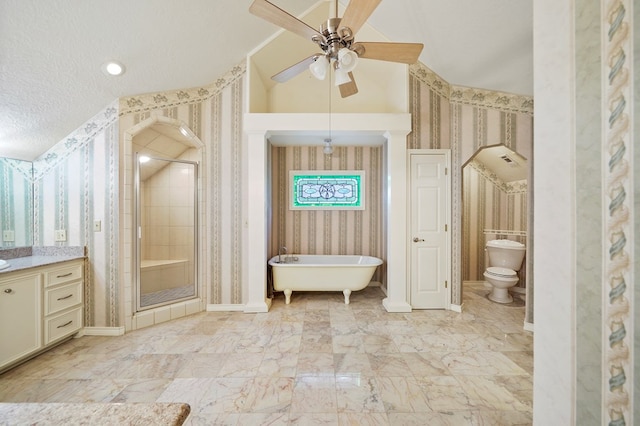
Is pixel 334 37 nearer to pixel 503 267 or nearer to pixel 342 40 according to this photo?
pixel 342 40

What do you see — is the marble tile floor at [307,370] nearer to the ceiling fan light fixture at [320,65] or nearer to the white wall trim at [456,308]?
the white wall trim at [456,308]

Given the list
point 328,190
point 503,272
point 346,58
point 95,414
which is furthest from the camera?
point 328,190

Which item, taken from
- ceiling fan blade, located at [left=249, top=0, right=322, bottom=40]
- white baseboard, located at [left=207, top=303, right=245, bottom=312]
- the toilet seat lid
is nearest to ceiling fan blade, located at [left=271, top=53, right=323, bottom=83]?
ceiling fan blade, located at [left=249, top=0, right=322, bottom=40]

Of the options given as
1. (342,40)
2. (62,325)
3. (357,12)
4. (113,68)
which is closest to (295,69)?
(342,40)

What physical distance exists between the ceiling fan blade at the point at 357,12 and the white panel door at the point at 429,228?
6.20 ft

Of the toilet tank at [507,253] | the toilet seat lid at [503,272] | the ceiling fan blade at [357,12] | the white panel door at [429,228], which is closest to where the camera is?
the ceiling fan blade at [357,12]

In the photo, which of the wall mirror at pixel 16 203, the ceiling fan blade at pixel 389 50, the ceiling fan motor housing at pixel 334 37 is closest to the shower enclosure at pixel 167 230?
the wall mirror at pixel 16 203

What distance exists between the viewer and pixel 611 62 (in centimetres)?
67

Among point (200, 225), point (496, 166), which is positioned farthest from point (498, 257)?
point (200, 225)

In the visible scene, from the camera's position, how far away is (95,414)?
520 mm

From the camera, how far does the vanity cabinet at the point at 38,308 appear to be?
1.93 meters

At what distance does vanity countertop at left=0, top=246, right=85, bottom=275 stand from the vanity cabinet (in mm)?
59

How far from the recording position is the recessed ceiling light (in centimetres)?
226

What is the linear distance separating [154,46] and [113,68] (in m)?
0.43
